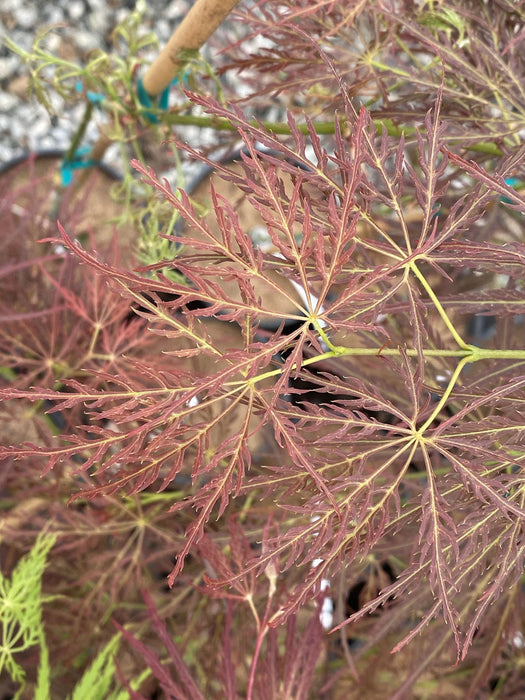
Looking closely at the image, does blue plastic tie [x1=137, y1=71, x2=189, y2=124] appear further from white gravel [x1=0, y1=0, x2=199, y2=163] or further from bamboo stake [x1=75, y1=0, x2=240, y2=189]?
white gravel [x1=0, y1=0, x2=199, y2=163]

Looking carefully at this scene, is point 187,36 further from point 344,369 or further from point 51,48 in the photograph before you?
point 51,48

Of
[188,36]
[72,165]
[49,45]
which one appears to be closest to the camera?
[188,36]

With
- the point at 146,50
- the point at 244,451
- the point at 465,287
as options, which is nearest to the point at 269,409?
the point at 244,451

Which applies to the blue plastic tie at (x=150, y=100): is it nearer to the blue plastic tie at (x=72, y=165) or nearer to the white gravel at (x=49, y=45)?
the blue plastic tie at (x=72, y=165)

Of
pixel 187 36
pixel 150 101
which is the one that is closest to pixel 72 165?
pixel 150 101

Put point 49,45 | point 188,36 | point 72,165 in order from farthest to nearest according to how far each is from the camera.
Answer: point 49,45 → point 72,165 → point 188,36

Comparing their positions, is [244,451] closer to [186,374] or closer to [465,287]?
[186,374]
